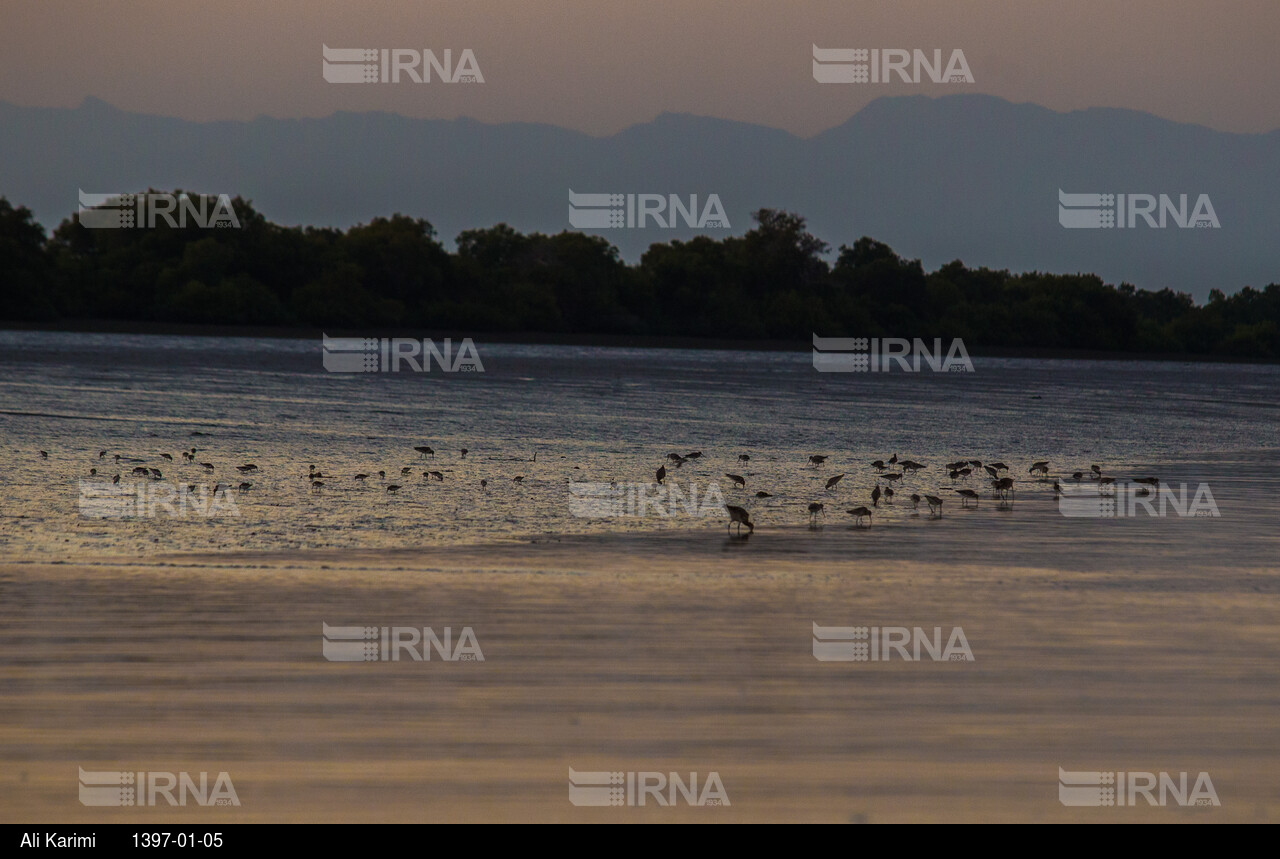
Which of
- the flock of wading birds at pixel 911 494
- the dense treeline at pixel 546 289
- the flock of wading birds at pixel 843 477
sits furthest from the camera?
the dense treeline at pixel 546 289

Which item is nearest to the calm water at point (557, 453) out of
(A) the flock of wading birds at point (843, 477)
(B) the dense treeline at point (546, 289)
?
(A) the flock of wading birds at point (843, 477)

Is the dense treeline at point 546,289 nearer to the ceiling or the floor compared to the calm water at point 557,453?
nearer to the ceiling

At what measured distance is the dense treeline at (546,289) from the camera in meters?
133

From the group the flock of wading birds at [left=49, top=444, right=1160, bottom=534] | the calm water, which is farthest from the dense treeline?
the flock of wading birds at [left=49, top=444, right=1160, bottom=534]

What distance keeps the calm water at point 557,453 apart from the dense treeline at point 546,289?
82.2 m

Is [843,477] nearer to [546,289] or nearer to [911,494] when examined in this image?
[911,494]

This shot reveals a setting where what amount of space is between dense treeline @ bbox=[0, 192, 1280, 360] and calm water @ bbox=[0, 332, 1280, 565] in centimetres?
8219

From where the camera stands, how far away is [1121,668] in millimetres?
8766

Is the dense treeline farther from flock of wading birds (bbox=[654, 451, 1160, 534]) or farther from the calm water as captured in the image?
flock of wading birds (bbox=[654, 451, 1160, 534])

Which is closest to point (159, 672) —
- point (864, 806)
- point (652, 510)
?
point (864, 806)

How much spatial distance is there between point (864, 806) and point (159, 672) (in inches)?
173

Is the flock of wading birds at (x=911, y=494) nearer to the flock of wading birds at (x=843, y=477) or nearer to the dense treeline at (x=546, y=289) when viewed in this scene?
the flock of wading birds at (x=843, y=477)

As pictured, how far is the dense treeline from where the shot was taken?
133 meters
